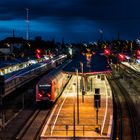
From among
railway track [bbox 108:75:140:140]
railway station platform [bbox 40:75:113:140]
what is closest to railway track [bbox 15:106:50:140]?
railway station platform [bbox 40:75:113:140]

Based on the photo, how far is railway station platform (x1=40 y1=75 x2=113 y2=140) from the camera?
1385 inches

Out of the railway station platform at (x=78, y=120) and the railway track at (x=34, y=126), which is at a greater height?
the railway station platform at (x=78, y=120)

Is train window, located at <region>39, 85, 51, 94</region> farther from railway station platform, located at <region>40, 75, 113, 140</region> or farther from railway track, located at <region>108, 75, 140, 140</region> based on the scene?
railway track, located at <region>108, 75, 140, 140</region>

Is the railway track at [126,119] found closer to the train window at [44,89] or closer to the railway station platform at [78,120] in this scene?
the railway station platform at [78,120]

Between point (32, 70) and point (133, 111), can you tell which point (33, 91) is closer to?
point (32, 70)

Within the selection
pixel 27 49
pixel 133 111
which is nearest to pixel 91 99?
pixel 133 111

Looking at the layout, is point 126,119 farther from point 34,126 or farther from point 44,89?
point 34,126

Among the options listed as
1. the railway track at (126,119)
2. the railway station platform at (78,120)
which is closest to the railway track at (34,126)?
the railway station platform at (78,120)

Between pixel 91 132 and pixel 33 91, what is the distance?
33962mm

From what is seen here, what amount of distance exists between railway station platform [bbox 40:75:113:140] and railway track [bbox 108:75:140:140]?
1.07 metres

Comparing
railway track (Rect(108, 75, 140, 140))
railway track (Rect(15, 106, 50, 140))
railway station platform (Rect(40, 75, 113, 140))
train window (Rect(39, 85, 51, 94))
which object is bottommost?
railway track (Rect(108, 75, 140, 140))

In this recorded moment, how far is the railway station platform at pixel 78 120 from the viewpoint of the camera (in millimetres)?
35188

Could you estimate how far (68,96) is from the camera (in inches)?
2391

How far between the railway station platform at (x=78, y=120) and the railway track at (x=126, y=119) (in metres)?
1.07
